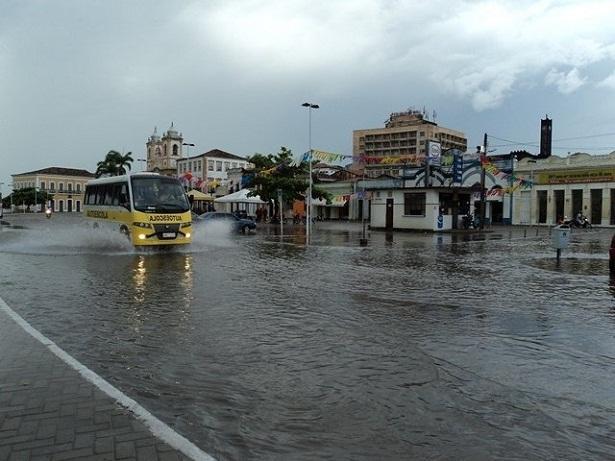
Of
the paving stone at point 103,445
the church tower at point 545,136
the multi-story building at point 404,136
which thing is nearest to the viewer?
the paving stone at point 103,445

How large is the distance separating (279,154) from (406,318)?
134 feet

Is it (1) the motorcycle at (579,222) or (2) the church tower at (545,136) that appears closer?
(1) the motorcycle at (579,222)

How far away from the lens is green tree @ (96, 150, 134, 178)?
79062 mm

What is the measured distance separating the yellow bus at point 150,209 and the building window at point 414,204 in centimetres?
2237

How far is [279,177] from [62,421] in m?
43.1

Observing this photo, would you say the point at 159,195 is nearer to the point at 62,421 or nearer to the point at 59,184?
the point at 62,421

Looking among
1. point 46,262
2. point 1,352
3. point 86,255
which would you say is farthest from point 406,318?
point 86,255

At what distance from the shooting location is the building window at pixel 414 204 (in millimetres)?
39156

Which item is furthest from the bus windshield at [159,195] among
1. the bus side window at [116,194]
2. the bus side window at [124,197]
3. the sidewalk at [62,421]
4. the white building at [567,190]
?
the white building at [567,190]

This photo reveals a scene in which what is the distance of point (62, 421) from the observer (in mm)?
4285

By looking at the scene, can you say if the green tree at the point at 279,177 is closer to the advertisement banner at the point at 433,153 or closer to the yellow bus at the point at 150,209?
the advertisement banner at the point at 433,153

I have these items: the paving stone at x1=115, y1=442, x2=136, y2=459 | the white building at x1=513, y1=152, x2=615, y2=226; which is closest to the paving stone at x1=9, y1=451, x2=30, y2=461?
the paving stone at x1=115, y1=442, x2=136, y2=459

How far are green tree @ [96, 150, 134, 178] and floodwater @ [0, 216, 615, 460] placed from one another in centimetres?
6925

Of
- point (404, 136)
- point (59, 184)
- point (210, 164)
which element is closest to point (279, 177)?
point (210, 164)
